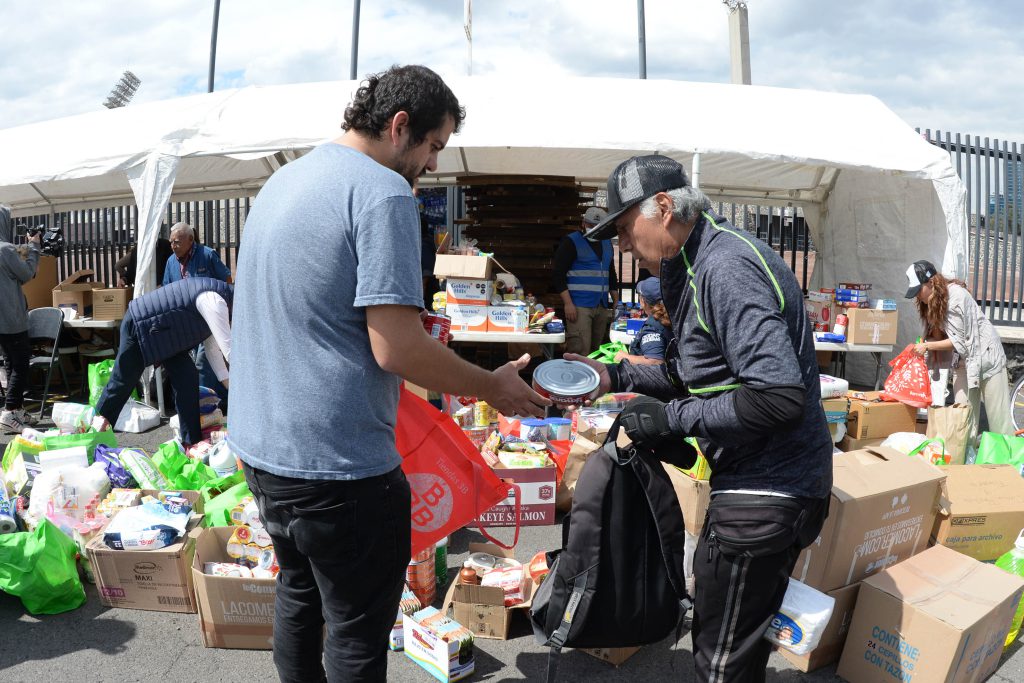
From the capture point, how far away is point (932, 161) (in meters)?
6.17

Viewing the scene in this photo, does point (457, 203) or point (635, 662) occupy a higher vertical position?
point (457, 203)

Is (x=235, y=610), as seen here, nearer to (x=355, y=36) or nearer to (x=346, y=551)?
(x=346, y=551)

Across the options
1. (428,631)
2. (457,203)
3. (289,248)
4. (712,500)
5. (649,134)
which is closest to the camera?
(289,248)

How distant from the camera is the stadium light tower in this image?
76.8 ft

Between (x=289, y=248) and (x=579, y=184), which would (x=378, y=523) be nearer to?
(x=289, y=248)

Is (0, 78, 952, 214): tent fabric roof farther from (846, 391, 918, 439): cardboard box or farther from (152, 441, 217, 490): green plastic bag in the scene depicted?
(152, 441, 217, 490): green plastic bag

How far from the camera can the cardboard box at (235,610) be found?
9.09ft

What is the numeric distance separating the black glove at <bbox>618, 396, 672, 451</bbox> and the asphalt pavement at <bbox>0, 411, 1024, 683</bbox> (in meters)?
1.16

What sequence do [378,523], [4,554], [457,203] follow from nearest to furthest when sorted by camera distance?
[378,523] < [4,554] < [457,203]

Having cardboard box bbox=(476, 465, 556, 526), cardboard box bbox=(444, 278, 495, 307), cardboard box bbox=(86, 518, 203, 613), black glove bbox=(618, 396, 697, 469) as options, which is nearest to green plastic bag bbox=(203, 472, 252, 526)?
cardboard box bbox=(86, 518, 203, 613)

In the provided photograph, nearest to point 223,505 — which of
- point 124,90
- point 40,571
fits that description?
point 40,571

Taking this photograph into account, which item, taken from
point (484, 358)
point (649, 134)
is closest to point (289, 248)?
point (649, 134)

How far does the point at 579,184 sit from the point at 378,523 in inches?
319

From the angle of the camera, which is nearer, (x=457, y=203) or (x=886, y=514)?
(x=886, y=514)
